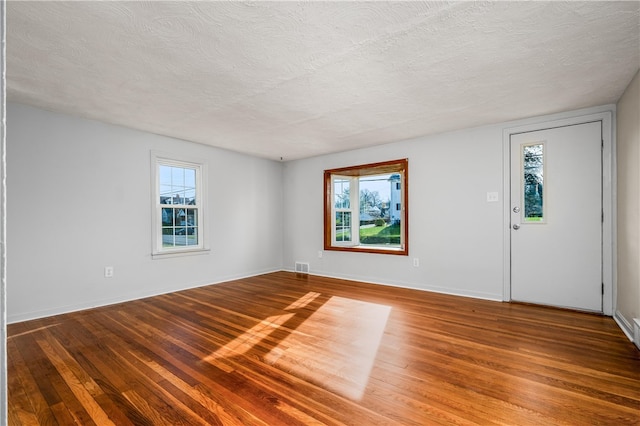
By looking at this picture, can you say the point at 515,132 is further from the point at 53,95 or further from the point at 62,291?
the point at 62,291

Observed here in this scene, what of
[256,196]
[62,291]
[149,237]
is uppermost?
[256,196]

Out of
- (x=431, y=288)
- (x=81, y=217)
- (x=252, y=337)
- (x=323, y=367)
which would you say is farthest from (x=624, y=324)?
(x=81, y=217)

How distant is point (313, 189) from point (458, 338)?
390 cm

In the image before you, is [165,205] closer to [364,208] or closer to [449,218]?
[364,208]

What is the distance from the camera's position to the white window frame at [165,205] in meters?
4.39

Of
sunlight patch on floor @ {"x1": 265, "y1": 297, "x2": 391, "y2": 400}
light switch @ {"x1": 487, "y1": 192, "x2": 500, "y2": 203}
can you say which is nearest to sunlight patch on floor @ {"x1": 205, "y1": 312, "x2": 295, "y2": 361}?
sunlight patch on floor @ {"x1": 265, "y1": 297, "x2": 391, "y2": 400}

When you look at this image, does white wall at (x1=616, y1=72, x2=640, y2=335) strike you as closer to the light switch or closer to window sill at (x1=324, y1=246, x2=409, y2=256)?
the light switch

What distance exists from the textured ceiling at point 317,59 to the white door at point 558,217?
431mm

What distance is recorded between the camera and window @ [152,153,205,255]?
4.47 metres

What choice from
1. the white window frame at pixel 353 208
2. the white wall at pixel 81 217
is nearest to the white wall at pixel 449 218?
the white window frame at pixel 353 208

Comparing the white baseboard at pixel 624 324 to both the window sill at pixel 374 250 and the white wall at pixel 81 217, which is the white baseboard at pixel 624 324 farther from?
the white wall at pixel 81 217

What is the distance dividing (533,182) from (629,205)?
1.05 m

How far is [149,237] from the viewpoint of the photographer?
434cm

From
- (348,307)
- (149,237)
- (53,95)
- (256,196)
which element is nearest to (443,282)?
(348,307)
